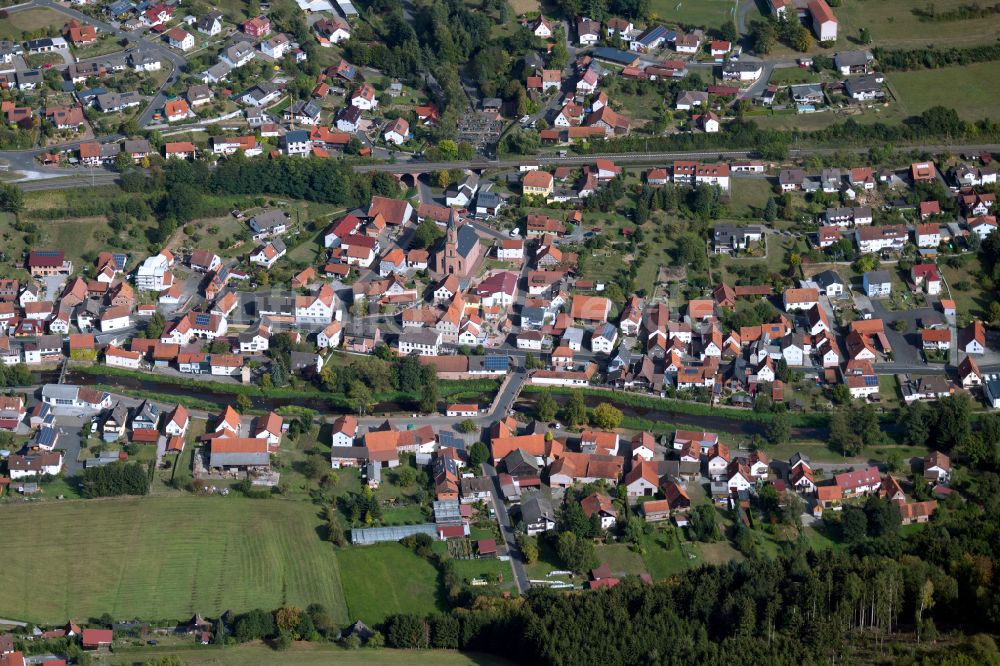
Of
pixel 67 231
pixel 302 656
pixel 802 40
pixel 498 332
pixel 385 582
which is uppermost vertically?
pixel 802 40

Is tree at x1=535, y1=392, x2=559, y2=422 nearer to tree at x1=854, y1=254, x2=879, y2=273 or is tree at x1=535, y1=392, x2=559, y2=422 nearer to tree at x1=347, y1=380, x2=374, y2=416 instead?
tree at x1=347, y1=380, x2=374, y2=416

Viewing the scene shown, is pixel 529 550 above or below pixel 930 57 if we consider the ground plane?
below

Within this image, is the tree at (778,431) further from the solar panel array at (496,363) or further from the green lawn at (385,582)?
the green lawn at (385,582)

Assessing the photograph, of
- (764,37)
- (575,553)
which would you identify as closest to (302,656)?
(575,553)

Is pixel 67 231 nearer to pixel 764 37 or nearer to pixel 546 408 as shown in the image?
pixel 546 408

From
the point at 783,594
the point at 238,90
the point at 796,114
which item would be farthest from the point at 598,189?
the point at 783,594

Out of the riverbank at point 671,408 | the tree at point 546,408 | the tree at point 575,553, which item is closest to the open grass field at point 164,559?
the tree at point 575,553
